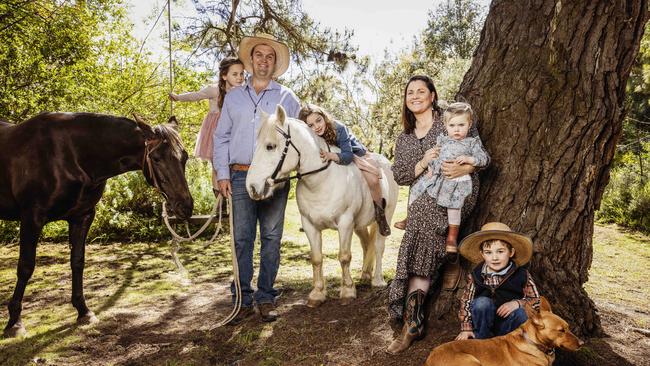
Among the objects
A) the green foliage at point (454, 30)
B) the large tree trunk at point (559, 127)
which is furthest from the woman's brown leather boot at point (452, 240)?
the green foliage at point (454, 30)

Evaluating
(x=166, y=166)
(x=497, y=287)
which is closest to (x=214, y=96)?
(x=166, y=166)

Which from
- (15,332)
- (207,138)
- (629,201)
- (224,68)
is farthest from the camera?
(629,201)

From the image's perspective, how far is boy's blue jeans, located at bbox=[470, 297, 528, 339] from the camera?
2377mm

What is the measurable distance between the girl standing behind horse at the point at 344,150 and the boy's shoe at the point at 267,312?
4.47ft

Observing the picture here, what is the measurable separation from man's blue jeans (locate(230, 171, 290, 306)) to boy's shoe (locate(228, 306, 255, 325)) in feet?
0.38

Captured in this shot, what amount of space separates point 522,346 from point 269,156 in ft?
7.25

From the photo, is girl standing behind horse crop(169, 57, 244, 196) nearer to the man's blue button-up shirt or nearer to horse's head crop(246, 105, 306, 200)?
the man's blue button-up shirt

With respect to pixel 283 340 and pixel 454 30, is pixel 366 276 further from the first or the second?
pixel 454 30

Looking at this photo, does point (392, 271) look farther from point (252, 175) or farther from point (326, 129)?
point (252, 175)

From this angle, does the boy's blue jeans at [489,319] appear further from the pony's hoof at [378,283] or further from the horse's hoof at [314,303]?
the pony's hoof at [378,283]

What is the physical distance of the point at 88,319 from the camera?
4.05m

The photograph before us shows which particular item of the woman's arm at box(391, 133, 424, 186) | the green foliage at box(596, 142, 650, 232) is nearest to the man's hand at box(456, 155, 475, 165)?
the woman's arm at box(391, 133, 424, 186)

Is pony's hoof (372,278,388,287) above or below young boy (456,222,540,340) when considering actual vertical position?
below

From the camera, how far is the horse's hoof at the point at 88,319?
4031 millimetres
